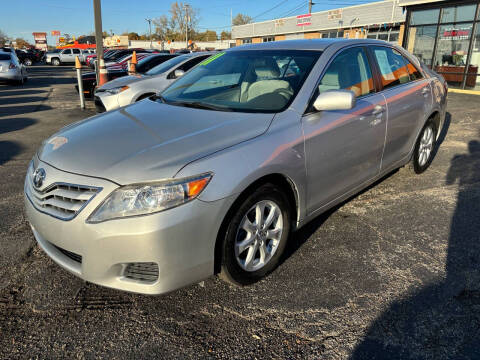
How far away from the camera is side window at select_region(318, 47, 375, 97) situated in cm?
→ 310

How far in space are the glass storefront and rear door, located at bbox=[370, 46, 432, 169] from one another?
11767 millimetres

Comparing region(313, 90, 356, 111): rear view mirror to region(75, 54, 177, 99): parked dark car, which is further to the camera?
region(75, 54, 177, 99): parked dark car

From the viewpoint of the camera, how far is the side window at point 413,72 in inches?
170

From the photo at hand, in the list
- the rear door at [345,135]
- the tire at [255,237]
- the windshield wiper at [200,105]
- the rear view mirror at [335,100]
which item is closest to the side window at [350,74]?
the rear door at [345,135]

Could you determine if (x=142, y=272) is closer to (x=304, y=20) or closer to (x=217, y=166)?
(x=217, y=166)

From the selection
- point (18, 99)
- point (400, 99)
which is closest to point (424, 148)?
point (400, 99)

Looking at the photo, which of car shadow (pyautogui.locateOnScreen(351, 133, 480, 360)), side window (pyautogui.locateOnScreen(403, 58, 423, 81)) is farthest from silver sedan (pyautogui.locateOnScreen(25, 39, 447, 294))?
car shadow (pyautogui.locateOnScreen(351, 133, 480, 360))

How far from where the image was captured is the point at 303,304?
2.43 meters

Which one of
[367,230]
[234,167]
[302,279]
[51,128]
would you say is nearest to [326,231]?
[367,230]

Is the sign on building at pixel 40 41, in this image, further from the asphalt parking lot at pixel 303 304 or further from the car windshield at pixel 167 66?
the asphalt parking lot at pixel 303 304

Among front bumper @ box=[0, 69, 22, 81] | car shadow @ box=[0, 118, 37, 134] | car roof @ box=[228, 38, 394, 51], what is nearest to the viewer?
car roof @ box=[228, 38, 394, 51]

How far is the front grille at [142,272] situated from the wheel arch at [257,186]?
0.38m

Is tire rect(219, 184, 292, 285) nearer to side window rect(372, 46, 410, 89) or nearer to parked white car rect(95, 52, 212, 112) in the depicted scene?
side window rect(372, 46, 410, 89)

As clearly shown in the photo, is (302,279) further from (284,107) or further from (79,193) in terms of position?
(79,193)
